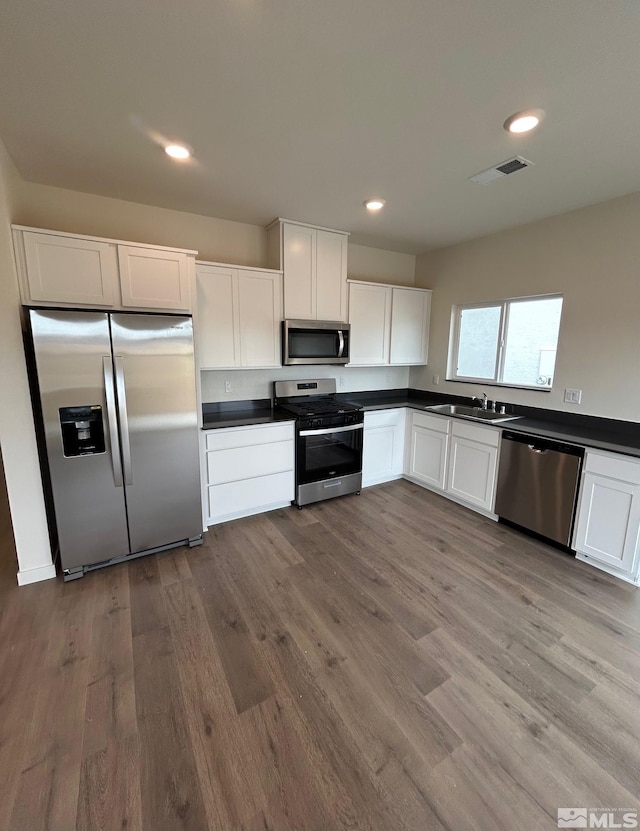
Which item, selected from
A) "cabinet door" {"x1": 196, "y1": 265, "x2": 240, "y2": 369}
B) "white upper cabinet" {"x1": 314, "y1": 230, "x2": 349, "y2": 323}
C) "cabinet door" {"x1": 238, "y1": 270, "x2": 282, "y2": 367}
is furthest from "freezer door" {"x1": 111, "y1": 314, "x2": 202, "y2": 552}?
"white upper cabinet" {"x1": 314, "y1": 230, "x2": 349, "y2": 323}

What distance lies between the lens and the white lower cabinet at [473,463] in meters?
3.28

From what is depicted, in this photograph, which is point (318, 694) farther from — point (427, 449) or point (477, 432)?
point (427, 449)

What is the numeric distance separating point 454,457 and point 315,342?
1.86 metres

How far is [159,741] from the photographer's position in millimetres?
1442

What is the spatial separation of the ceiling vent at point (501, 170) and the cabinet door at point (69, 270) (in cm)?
260

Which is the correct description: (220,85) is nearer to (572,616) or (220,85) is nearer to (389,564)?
(389,564)

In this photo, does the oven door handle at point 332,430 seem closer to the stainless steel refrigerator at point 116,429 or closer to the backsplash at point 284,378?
the backsplash at point 284,378

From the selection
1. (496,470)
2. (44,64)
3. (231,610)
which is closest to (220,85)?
(44,64)

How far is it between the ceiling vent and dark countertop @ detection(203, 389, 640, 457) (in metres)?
1.92

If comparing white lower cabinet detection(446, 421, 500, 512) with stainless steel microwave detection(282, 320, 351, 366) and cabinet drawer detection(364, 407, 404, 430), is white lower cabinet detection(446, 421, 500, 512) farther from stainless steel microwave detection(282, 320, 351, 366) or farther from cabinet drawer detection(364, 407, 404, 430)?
stainless steel microwave detection(282, 320, 351, 366)

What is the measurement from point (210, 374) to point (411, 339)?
2.46m

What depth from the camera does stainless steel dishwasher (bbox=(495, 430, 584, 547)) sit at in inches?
108

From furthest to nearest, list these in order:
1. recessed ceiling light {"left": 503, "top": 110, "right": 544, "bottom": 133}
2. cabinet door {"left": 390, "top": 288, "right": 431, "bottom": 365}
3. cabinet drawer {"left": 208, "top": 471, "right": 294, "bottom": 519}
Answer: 1. cabinet door {"left": 390, "top": 288, "right": 431, "bottom": 365}
2. cabinet drawer {"left": 208, "top": 471, "right": 294, "bottom": 519}
3. recessed ceiling light {"left": 503, "top": 110, "right": 544, "bottom": 133}

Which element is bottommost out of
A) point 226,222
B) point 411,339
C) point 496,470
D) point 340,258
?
point 496,470
